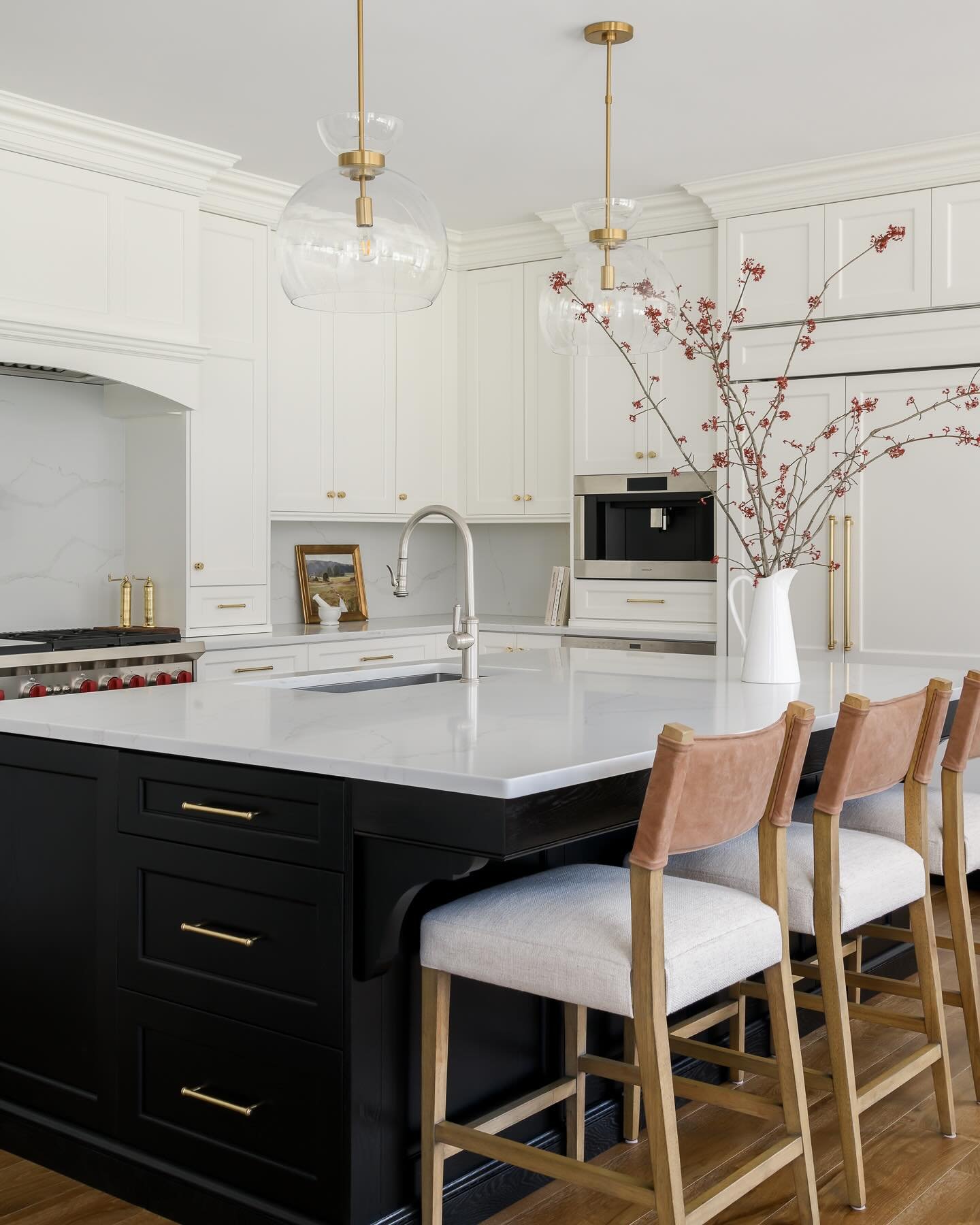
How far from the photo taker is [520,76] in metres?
4.00

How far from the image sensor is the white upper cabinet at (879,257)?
474 centimetres

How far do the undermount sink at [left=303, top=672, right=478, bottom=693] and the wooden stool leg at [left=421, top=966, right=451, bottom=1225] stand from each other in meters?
1.43

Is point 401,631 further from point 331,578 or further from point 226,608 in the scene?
point 226,608

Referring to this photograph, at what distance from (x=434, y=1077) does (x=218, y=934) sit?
46 centimetres

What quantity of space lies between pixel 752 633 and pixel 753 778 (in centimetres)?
123

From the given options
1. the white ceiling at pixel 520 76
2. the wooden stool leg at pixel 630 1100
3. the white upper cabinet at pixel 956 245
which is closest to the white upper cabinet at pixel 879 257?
the white upper cabinet at pixel 956 245

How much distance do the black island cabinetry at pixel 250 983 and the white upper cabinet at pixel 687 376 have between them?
3.05 metres

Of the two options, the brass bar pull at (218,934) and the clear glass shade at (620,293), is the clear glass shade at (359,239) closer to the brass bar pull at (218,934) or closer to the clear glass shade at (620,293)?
the clear glass shade at (620,293)

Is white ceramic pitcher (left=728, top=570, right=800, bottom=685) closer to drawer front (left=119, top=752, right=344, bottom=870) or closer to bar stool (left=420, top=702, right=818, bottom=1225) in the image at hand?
bar stool (left=420, top=702, right=818, bottom=1225)

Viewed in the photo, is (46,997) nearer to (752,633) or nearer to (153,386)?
(752,633)

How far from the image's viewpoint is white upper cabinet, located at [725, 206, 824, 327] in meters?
4.98

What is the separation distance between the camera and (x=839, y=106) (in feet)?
14.1

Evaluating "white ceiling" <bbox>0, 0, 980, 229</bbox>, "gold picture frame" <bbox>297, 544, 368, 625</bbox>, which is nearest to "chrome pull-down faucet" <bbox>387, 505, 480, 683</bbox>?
"white ceiling" <bbox>0, 0, 980, 229</bbox>

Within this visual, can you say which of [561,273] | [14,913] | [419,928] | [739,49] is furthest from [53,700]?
[739,49]
